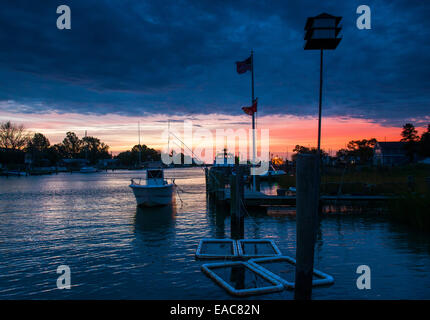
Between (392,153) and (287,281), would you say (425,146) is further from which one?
(287,281)

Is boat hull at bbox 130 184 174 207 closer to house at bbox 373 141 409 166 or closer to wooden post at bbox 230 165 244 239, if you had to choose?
wooden post at bbox 230 165 244 239

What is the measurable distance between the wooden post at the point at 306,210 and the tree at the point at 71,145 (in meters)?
196

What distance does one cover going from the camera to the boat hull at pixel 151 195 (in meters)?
24.8

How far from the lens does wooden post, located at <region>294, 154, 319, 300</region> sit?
20.3ft

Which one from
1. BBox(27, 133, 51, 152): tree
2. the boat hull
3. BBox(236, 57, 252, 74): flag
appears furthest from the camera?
BBox(27, 133, 51, 152): tree

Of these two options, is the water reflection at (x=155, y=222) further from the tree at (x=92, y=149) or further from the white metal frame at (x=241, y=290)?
the tree at (x=92, y=149)

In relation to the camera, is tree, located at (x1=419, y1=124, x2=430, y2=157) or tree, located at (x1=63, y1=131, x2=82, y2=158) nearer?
tree, located at (x1=419, y1=124, x2=430, y2=157)

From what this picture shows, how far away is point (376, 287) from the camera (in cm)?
883

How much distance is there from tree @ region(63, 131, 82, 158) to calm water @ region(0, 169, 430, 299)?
581 feet

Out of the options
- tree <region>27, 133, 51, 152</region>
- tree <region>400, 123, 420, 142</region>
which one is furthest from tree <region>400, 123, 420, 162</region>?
tree <region>27, 133, 51, 152</region>

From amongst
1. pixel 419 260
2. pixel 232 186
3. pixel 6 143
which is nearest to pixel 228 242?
pixel 232 186

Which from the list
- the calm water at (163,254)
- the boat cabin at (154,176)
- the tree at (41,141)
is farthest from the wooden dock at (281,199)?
the tree at (41,141)
